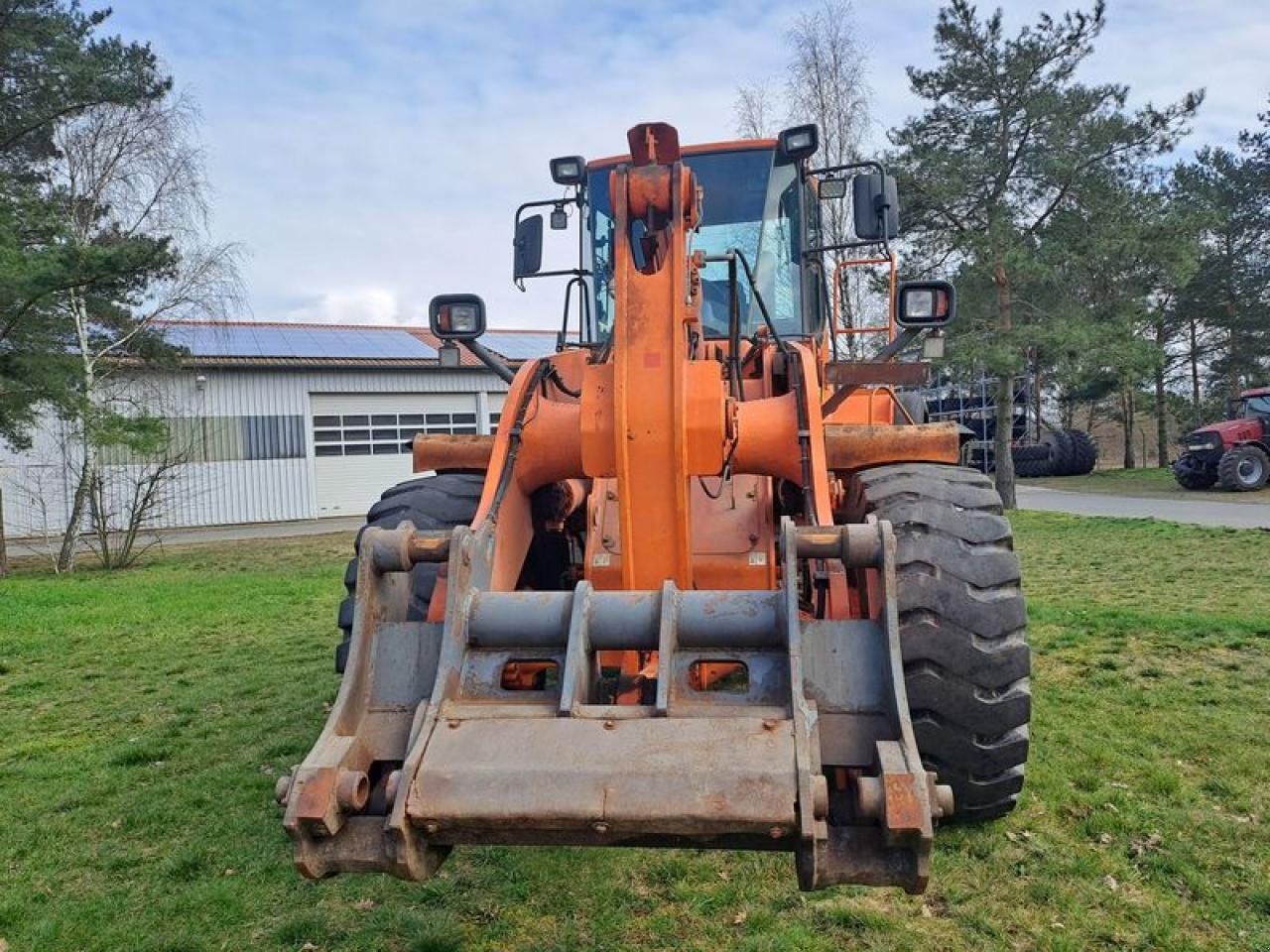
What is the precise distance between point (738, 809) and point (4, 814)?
3.94 metres

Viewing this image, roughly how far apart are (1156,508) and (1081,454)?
13.0 metres

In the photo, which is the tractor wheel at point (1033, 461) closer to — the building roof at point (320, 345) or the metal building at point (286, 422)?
the building roof at point (320, 345)

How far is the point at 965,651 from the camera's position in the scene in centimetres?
313

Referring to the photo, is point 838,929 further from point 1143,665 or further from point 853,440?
point 1143,665

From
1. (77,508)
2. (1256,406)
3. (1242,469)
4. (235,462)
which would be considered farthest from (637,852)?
(1256,406)

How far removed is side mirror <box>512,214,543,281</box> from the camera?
5.47 metres

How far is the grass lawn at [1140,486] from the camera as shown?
70.2ft

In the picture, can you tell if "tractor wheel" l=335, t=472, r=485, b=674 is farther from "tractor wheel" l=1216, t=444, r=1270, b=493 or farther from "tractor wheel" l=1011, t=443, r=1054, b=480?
"tractor wheel" l=1011, t=443, r=1054, b=480

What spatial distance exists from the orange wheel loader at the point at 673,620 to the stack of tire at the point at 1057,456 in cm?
2913

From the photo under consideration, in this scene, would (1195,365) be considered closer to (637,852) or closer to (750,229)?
(750,229)

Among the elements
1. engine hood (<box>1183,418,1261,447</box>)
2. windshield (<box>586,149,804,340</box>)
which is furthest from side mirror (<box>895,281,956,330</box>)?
engine hood (<box>1183,418,1261,447</box>)

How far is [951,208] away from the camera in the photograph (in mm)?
19547

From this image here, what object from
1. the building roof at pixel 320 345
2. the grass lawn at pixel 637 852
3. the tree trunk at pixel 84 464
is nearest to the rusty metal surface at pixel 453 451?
the grass lawn at pixel 637 852

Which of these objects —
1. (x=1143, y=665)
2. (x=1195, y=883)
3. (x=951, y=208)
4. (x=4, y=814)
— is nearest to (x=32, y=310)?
(x=4, y=814)
